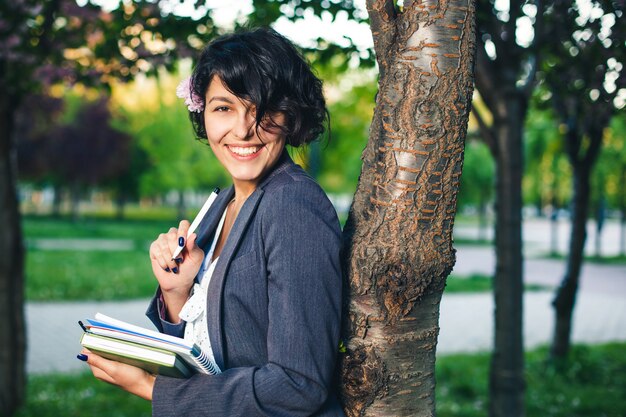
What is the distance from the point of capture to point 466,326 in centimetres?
1086

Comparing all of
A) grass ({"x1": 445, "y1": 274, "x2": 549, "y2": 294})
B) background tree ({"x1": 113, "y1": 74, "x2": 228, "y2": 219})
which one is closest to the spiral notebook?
grass ({"x1": 445, "y1": 274, "x2": 549, "y2": 294})

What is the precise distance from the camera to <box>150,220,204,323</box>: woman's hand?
1.91 m

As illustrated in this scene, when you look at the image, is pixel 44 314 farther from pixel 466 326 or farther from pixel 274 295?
pixel 274 295

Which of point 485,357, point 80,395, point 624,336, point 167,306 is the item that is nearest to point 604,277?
point 624,336

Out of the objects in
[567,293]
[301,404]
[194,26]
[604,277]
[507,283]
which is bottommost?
[604,277]

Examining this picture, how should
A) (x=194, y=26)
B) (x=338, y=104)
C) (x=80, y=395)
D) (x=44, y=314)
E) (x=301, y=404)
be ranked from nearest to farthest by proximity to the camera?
(x=301, y=404) → (x=194, y=26) → (x=80, y=395) → (x=44, y=314) → (x=338, y=104)

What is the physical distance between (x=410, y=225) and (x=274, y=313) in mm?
424

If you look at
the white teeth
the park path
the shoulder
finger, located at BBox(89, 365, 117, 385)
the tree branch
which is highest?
the tree branch

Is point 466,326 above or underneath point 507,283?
underneath

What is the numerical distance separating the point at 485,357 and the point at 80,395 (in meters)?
4.84

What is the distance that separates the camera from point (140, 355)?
1.60 metres

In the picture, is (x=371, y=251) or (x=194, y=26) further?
(x=194, y=26)

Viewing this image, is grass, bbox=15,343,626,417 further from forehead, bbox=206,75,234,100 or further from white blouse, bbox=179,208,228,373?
forehead, bbox=206,75,234,100

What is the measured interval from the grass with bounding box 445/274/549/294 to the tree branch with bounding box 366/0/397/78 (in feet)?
41.2
